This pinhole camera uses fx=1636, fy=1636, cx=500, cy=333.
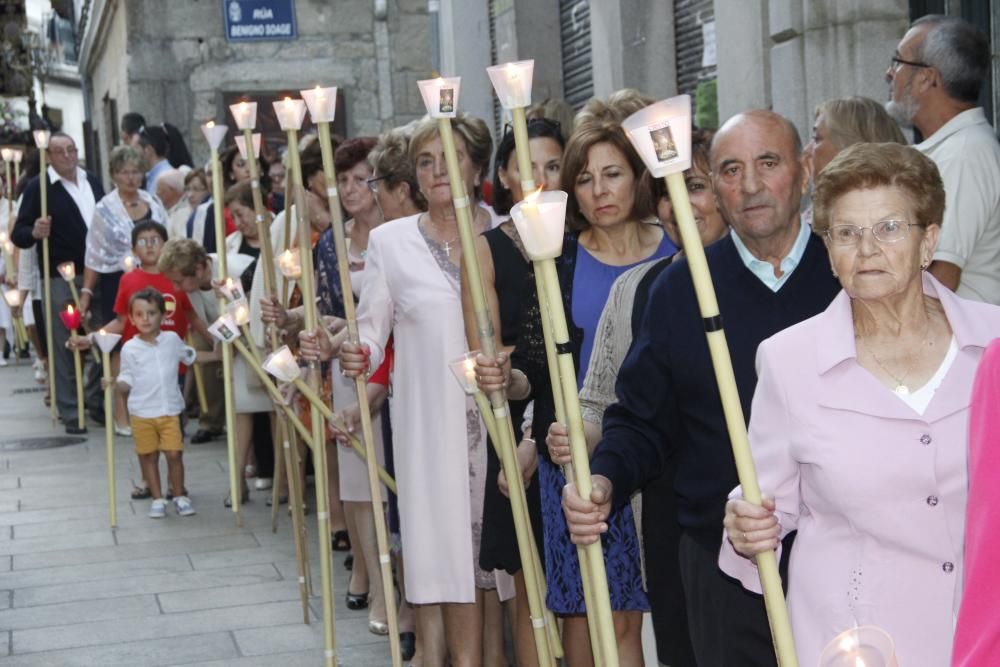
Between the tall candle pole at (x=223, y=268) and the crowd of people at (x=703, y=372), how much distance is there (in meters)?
0.43

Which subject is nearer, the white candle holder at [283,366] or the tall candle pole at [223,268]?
the white candle holder at [283,366]

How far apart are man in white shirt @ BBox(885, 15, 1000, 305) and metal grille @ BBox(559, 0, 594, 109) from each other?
7.55 meters

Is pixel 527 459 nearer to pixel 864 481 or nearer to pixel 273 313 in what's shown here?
pixel 864 481

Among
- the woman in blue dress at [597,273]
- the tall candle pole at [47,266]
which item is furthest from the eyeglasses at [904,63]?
the tall candle pole at [47,266]

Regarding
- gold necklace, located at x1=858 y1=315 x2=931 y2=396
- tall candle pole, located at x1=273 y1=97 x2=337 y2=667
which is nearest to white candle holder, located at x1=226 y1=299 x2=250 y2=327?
tall candle pole, located at x1=273 y1=97 x2=337 y2=667

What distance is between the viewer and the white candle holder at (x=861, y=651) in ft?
7.34

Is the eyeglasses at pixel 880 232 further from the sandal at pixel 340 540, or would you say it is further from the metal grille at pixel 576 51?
the metal grille at pixel 576 51

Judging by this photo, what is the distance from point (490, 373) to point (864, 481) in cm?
147

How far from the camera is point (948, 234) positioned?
16.1 feet

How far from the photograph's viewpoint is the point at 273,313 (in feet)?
22.5

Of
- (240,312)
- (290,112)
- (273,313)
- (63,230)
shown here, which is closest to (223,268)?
(240,312)

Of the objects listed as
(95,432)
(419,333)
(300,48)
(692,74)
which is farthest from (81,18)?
(419,333)

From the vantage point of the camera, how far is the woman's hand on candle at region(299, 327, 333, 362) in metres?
5.67

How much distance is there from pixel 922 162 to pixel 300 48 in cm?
1753
